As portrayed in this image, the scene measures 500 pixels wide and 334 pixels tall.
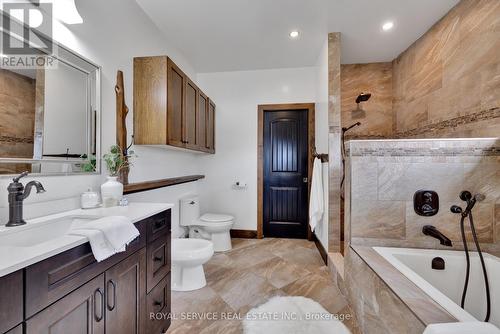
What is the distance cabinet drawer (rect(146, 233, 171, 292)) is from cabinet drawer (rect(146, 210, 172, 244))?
0.11 ft

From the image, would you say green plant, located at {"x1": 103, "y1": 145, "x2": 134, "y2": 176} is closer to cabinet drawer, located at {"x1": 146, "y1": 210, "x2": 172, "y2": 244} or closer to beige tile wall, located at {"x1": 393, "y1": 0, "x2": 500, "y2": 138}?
cabinet drawer, located at {"x1": 146, "y1": 210, "x2": 172, "y2": 244}

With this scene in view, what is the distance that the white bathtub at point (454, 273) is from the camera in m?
1.36

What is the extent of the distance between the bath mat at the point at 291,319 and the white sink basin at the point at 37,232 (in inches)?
49.1

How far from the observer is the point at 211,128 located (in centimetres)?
333

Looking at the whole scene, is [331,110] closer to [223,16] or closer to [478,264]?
[223,16]

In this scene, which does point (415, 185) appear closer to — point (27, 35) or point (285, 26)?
point (285, 26)

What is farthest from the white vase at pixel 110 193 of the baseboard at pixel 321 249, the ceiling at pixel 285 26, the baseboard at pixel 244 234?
the baseboard at pixel 244 234

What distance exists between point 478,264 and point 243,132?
2.79 metres

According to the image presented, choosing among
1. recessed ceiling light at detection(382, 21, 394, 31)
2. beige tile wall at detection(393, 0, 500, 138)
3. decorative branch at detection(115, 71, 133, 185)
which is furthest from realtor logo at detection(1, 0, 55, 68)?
beige tile wall at detection(393, 0, 500, 138)

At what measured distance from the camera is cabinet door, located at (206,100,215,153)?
3172mm

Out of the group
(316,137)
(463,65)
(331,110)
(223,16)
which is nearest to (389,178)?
(331,110)

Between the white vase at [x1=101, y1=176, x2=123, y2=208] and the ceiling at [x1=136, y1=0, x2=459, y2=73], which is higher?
the ceiling at [x1=136, y1=0, x2=459, y2=73]

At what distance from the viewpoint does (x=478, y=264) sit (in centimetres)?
150

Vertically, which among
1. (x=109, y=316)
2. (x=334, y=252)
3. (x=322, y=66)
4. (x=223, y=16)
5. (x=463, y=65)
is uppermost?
(x=223, y=16)
